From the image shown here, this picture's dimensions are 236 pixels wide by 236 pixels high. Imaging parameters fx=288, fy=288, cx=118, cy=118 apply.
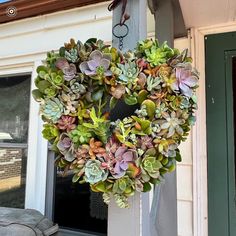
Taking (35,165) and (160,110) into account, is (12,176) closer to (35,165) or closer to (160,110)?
(35,165)

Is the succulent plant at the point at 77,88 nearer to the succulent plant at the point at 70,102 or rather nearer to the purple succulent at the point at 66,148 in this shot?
the succulent plant at the point at 70,102

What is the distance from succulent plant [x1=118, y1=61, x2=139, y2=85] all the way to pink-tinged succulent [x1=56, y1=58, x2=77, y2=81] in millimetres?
133

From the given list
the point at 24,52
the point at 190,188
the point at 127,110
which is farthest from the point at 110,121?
the point at 24,52

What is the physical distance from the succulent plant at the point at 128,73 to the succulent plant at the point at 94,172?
0.78 ft

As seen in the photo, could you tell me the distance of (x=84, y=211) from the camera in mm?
2119

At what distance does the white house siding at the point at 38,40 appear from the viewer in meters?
2.10

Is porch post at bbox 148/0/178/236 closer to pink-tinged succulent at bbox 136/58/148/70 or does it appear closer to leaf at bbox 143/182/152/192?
leaf at bbox 143/182/152/192

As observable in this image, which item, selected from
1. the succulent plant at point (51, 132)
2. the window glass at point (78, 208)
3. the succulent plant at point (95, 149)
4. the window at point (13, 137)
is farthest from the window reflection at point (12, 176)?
the succulent plant at point (95, 149)

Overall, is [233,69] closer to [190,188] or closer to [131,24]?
[190,188]

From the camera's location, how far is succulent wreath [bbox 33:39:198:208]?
2.55ft

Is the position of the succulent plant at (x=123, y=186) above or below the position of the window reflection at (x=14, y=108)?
below

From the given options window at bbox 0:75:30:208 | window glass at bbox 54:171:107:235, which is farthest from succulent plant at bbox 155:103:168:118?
window at bbox 0:75:30:208

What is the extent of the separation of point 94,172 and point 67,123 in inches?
6.2

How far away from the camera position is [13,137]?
2406 mm
